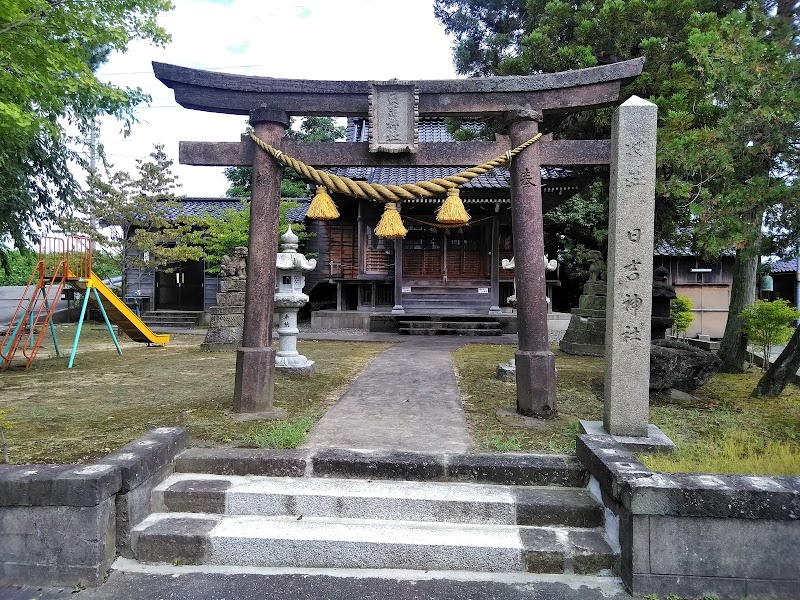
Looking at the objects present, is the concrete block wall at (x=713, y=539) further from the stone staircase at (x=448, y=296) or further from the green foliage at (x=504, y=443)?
the stone staircase at (x=448, y=296)

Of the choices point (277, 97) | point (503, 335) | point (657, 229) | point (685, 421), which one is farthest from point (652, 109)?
point (503, 335)

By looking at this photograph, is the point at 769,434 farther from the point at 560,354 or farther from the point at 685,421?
the point at 560,354

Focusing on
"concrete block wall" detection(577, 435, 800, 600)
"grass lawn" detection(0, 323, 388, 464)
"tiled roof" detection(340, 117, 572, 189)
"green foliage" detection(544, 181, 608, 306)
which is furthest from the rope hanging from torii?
"green foliage" detection(544, 181, 608, 306)

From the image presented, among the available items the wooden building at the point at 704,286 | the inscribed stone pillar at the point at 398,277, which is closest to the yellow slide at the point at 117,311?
the inscribed stone pillar at the point at 398,277

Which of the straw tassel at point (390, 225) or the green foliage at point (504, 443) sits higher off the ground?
the straw tassel at point (390, 225)

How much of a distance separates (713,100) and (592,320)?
5575 millimetres

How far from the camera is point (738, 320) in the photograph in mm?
9516

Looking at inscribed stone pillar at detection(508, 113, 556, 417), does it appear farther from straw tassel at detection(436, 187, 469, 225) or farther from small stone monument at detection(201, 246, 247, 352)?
small stone monument at detection(201, 246, 247, 352)

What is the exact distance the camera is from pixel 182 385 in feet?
24.2

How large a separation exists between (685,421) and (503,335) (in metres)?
11.2

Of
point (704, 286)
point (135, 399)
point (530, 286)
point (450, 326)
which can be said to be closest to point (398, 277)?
point (450, 326)

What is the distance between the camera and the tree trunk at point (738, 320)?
955 centimetres

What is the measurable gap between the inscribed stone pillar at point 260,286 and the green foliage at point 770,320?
7.88 meters

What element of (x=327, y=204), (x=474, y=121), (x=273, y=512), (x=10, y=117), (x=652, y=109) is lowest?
(x=273, y=512)
